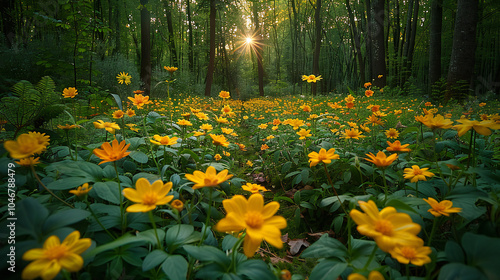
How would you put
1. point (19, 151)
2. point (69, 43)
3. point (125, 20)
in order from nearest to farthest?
point (19, 151)
point (69, 43)
point (125, 20)

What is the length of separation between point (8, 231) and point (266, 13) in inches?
922

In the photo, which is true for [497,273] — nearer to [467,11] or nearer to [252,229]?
[252,229]

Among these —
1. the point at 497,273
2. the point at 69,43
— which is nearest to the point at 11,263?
the point at 497,273

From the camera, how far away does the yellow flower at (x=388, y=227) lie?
0.51 metres

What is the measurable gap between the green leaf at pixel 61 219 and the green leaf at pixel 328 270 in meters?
0.72

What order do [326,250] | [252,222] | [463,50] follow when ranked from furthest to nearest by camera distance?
[463,50] < [326,250] < [252,222]

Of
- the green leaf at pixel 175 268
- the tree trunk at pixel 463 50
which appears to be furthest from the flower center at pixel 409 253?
the tree trunk at pixel 463 50

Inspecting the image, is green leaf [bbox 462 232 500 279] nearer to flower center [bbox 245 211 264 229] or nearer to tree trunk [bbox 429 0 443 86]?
flower center [bbox 245 211 264 229]

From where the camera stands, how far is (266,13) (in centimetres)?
2061

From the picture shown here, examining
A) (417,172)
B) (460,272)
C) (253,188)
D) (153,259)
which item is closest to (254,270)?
(153,259)

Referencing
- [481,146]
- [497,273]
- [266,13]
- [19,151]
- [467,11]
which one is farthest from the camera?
[266,13]

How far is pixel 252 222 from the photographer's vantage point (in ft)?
1.94

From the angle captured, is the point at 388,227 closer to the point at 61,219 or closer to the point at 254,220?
the point at 254,220

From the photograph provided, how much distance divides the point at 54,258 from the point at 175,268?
0.95ft
